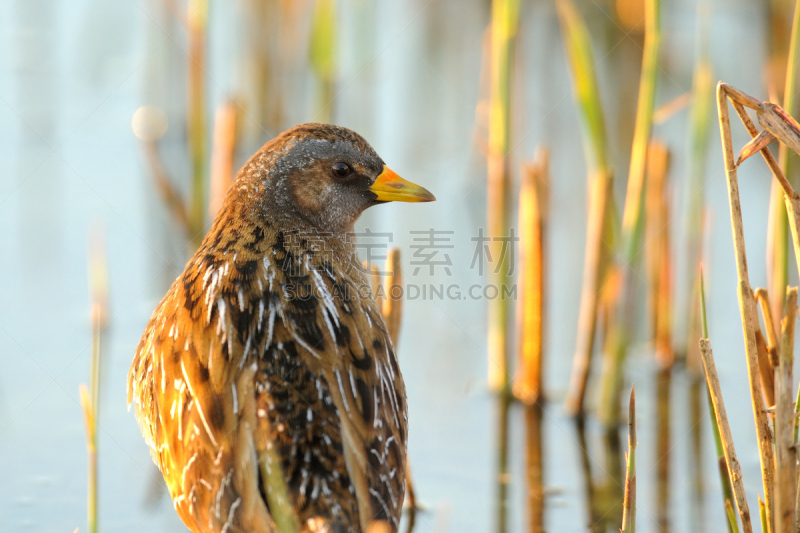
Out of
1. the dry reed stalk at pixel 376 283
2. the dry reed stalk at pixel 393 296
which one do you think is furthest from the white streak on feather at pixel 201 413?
the dry reed stalk at pixel 393 296

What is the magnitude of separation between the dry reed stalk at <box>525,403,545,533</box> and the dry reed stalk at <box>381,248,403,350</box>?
1.04 m

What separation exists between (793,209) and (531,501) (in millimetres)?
A: 2090

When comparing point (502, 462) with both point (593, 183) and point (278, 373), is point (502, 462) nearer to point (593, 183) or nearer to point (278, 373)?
point (593, 183)

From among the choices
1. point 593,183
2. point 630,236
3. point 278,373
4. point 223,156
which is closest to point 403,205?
point 223,156

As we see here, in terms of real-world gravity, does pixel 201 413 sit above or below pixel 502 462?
above

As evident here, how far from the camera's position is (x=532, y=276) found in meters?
5.36

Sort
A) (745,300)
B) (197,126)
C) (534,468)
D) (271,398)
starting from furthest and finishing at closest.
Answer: (197,126) < (534,468) < (271,398) < (745,300)

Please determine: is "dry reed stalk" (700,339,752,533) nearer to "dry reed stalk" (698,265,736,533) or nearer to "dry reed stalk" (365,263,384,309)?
"dry reed stalk" (698,265,736,533)

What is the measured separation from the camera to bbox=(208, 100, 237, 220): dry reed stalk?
625 cm

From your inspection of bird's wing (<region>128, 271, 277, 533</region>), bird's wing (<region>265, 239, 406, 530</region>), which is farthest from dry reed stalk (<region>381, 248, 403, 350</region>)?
bird's wing (<region>128, 271, 277, 533</region>)

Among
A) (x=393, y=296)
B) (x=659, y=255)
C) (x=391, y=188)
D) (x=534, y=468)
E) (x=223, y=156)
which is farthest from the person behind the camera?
(x=223, y=156)

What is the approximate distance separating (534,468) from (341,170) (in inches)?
75.1

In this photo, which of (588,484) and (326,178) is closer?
(326,178)

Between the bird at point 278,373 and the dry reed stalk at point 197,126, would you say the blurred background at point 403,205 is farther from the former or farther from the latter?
the bird at point 278,373
